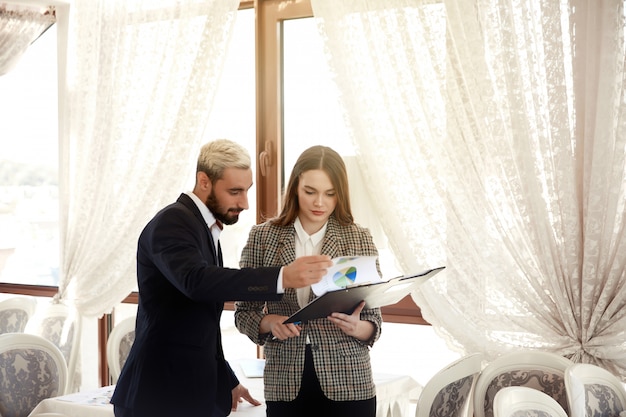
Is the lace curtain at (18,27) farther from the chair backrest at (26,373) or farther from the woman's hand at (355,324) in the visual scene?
the woman's hand at (355,324)

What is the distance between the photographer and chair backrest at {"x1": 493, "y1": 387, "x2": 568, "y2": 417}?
2.17 meters

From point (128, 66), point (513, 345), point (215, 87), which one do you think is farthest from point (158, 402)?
point (128, 66)

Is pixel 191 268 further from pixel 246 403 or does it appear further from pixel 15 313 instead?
pixel 15 313

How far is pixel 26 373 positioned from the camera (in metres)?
Answer: 3.55

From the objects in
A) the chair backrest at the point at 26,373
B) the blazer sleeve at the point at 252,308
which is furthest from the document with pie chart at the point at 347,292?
the chair backrest at the point at 26,373

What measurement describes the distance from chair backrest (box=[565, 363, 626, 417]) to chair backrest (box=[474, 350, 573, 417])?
7.4 inches

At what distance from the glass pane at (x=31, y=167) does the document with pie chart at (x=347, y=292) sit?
12.1 ft

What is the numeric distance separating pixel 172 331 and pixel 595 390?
5.25 feet

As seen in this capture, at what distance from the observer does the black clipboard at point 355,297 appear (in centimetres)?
220

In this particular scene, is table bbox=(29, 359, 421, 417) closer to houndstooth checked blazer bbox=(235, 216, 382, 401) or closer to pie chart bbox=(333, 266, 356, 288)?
houndstooth checked blazer bbox=(235, 216, 382, 401)

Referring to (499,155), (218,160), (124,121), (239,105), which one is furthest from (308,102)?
(218,160)

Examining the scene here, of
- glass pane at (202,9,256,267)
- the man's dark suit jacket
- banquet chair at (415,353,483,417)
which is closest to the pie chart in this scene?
the man's dark suit jacket

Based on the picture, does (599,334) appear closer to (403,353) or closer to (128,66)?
(403,353)

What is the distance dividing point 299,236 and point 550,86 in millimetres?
1544
